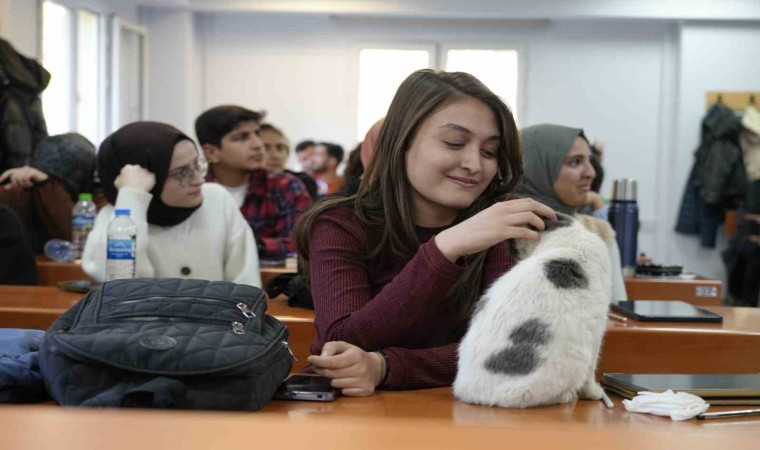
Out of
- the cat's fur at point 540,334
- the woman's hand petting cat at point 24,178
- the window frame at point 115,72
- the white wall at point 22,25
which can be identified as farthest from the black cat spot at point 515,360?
the window frame at point 115,72

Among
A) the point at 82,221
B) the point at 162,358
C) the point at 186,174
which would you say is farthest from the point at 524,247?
the point at 82,221

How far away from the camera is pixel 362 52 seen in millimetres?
9281

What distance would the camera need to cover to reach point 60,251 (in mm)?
3908

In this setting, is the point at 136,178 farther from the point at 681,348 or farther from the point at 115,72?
the point at 115,72

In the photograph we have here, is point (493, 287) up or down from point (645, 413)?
up

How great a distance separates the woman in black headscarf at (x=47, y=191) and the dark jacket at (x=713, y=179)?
19.3ft

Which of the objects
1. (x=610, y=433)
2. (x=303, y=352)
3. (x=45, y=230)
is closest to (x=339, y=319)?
(x=303, y=352)

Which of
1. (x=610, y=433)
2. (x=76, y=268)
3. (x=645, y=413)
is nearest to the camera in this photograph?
(x=610, y=433)

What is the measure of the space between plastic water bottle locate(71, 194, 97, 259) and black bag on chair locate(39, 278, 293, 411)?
277 centimetres

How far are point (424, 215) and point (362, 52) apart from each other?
7551mm

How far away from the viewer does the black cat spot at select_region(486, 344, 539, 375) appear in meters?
1.35

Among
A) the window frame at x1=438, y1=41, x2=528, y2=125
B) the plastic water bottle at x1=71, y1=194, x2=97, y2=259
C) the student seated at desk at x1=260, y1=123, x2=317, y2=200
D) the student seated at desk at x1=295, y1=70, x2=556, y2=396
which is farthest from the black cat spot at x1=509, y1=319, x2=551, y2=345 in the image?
the window frame at x1=438, y1=41, x2=528, y2=125

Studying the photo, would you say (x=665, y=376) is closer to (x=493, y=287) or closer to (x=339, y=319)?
(x=493, y=287)

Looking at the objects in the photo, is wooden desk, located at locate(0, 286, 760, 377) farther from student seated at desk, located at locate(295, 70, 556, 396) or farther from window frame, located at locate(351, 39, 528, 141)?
window frame, located at locate(351, 39, 528, 141)
